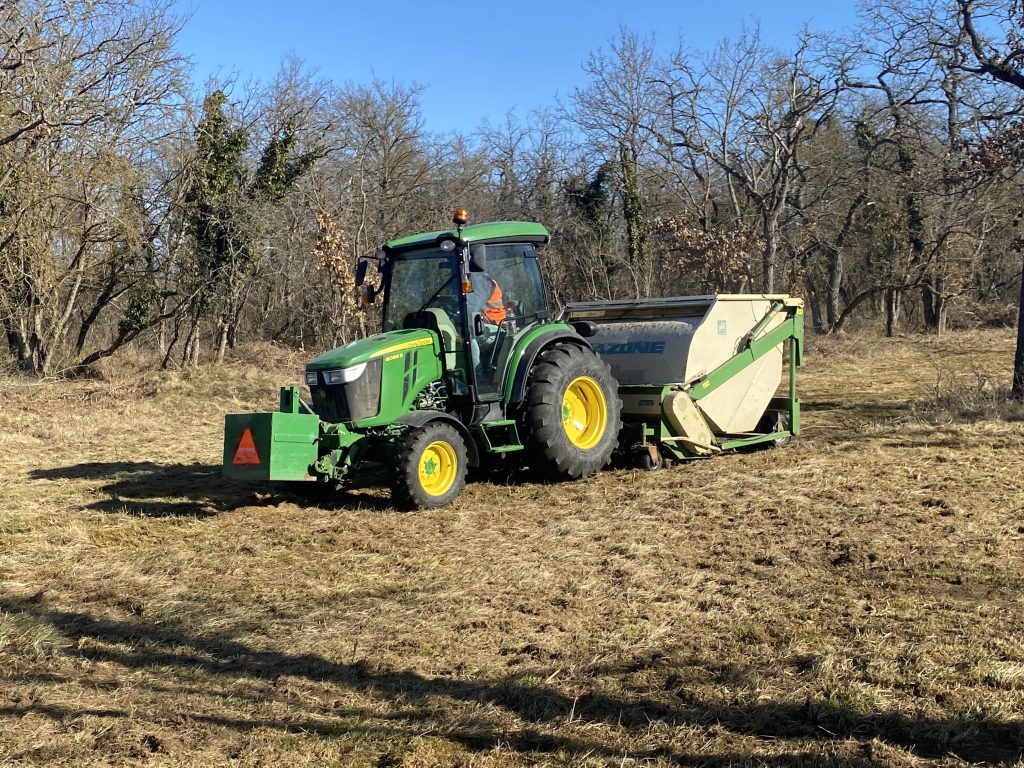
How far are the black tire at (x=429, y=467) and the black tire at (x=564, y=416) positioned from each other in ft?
2.43

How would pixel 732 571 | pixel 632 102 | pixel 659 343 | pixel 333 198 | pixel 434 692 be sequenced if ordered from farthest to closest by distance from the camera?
1. pixel 632 102
2. pixel 333 198
3. pixel 659 343
4. pixel 732 571
5. pixel 434 692

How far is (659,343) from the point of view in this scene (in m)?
9.09

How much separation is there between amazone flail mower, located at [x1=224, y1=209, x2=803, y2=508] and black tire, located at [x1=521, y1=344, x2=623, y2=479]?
0.5 inches

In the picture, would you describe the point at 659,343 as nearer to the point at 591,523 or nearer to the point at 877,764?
the point at 591,523

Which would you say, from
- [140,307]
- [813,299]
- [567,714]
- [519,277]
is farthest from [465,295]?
[813,299]

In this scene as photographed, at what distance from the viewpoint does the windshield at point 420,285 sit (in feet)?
26.1

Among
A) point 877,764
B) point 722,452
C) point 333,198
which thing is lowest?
point 877,764

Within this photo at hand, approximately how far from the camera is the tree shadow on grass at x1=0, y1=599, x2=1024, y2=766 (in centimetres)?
334

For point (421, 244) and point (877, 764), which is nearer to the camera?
point (877, 764)

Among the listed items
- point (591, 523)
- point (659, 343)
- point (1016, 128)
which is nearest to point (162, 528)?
point (591, 523)

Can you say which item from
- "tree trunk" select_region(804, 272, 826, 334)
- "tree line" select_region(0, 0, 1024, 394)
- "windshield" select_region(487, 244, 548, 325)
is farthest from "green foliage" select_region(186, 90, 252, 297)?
"tree trunk" select_region(804, 272, 826, 334)

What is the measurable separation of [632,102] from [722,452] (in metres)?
18.5

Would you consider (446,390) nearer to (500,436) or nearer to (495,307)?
(500,436)

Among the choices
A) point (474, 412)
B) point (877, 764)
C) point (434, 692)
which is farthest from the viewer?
point (474, 412)
